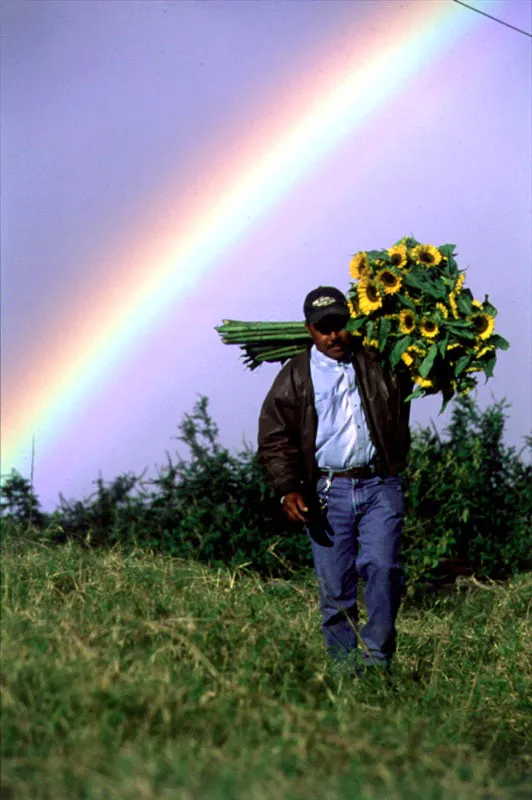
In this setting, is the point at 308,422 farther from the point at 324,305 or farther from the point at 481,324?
the point at 481,324

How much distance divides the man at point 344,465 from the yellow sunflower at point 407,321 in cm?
24

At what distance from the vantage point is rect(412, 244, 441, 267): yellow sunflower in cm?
582

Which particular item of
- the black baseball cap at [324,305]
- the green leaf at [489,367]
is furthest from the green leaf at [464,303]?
the black baseball cap at [324,305]

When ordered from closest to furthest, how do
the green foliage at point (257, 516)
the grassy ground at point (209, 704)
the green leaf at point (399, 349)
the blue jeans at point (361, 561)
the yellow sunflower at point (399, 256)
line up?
the grassy ground at point (209, 704) → the blue jeans at point (361, 561) → the green leaf at point (399, 349) → the yellow sunflower at point (399, 256) → the green foliage at point (257, 516)

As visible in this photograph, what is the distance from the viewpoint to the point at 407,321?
5719 mm

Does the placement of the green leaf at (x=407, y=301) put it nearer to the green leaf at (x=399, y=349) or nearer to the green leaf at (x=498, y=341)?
the green leaf at (x=399, y=349)

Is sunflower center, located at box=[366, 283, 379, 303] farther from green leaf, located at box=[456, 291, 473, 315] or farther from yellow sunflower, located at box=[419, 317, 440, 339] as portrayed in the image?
green leaf, located at box=[456, 291, 473, 315]

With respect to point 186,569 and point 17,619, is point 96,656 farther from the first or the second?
point 186,569

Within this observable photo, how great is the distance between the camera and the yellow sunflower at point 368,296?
5.69m

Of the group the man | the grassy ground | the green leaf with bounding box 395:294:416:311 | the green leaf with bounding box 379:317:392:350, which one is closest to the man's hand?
the man

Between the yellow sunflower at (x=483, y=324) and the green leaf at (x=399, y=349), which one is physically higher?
the yellow sunflower at (x=483, y=324)

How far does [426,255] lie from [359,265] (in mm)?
350

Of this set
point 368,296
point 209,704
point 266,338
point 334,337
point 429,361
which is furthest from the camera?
point 266,338

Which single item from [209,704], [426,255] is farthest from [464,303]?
[209,704]
